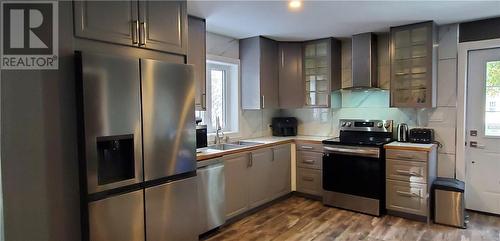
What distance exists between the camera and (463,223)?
3.25 metres

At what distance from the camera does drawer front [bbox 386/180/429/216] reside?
3391mm

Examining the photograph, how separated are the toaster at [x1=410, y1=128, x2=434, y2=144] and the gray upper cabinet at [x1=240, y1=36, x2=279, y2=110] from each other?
6.21ft

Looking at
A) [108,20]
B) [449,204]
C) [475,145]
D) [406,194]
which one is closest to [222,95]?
[108,20]

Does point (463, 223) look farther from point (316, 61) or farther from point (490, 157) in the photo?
point (316, 61)

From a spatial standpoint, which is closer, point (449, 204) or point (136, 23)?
point (136, 23)

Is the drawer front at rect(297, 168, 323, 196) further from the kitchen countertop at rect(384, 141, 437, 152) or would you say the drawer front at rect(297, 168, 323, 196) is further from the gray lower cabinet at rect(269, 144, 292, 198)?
the kitchen countertop at rect(384, 141, 437, 152)

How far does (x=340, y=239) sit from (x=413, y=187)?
112 centimetres

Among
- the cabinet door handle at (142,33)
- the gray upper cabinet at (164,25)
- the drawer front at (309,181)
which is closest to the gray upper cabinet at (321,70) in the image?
the drawer front at (309,181)

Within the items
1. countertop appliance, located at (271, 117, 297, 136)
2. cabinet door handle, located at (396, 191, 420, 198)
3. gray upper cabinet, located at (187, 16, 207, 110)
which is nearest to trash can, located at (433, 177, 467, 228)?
cabinet door handle, located at (396, 191, 420, 198)

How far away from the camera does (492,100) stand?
11.5ft

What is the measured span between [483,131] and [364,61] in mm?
1587

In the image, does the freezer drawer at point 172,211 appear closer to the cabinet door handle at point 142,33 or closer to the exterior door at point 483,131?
the cabinet door handle at point 142,33

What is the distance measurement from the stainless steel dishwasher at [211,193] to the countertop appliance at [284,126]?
177 centimetres

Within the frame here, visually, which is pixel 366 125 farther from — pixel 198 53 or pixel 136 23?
pixel 136 23
